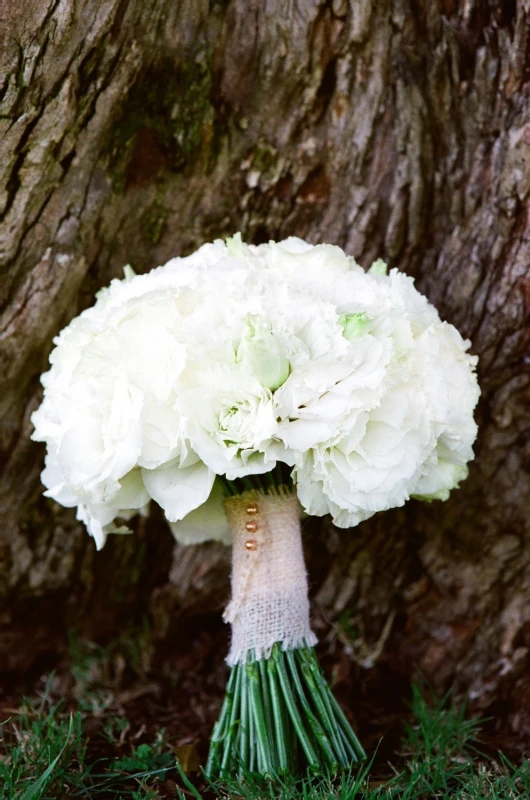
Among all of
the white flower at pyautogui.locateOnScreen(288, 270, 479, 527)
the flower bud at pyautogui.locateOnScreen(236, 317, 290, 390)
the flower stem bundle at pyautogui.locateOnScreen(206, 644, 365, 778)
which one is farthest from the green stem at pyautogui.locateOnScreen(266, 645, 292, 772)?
the flower bud at pyautogui.locateOnScreen(236, 317, 290, 390)

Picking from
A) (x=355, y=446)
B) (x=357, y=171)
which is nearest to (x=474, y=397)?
(x=355, y=446)

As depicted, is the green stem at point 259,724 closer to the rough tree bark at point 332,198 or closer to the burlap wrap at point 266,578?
the burlap wrap at point 266,578

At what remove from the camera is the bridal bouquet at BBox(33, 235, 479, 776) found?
4.16ft

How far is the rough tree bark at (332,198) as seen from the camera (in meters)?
1.72

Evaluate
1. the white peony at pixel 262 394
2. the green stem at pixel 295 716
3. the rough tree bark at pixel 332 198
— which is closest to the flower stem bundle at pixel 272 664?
the green stem at pixel 295 716

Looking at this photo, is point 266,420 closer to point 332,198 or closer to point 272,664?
point 272,664

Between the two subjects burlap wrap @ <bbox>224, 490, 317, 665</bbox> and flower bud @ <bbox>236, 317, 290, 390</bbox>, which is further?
burlap wrap @ <bbox>224, 490, 317, 665</bbox>

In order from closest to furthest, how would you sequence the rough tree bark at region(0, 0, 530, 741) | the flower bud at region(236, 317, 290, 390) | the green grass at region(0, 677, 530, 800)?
1. the flower bud at region(236, 317, 290, 390)
2. the green grass at region(0, 677, 530, 800)
3. the rough tree bark at region(0, 0, 530, 741)

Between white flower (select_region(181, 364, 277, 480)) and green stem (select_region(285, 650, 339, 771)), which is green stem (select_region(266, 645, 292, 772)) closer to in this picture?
green stem (select_region(285, 650, 339, 771))

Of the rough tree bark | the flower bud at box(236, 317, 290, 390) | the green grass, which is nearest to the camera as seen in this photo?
the flower bud at box(236, 317, 290, 390)

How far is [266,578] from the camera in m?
1.46

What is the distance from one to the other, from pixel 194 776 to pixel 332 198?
4.14 ft

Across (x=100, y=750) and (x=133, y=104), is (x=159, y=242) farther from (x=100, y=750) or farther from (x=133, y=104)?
(x=100, y=750)

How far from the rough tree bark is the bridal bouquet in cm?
34
